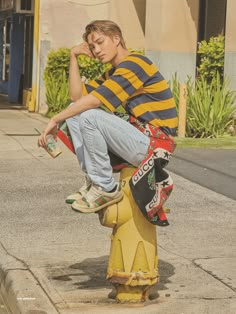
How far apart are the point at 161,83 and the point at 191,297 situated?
153cm

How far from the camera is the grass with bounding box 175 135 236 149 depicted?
52.4 feet

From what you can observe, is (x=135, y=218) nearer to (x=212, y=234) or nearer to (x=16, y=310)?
(x=16, y=310)

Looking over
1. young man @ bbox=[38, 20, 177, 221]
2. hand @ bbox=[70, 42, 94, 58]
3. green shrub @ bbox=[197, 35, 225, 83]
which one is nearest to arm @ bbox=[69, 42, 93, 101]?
hand @ bbox=[70, 42, 94, 58]

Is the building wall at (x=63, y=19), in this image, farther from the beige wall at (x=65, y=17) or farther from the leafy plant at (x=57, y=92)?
the leafy plant at (x=57, y=92)

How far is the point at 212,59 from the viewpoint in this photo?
61.9ft

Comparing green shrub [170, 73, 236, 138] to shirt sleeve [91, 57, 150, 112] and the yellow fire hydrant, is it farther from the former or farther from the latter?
shirt sleeve [91, 57, 150, 112]

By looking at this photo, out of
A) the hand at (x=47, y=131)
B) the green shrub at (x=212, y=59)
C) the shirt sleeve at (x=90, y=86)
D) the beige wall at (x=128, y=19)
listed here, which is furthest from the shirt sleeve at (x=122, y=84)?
the beige wall at (x=128, y=19)

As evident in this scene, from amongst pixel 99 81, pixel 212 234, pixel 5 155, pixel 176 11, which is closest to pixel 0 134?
pixel 5 155

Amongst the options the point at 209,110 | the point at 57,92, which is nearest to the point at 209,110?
the point at 209,110

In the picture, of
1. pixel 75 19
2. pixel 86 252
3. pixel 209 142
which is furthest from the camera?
pixel 75 19

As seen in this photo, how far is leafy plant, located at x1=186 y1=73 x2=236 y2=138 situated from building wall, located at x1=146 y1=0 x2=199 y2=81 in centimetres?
353

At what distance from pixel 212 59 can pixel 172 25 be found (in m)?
2.32

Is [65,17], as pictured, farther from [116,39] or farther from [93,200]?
[93,200]

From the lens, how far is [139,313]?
6.44 meters
